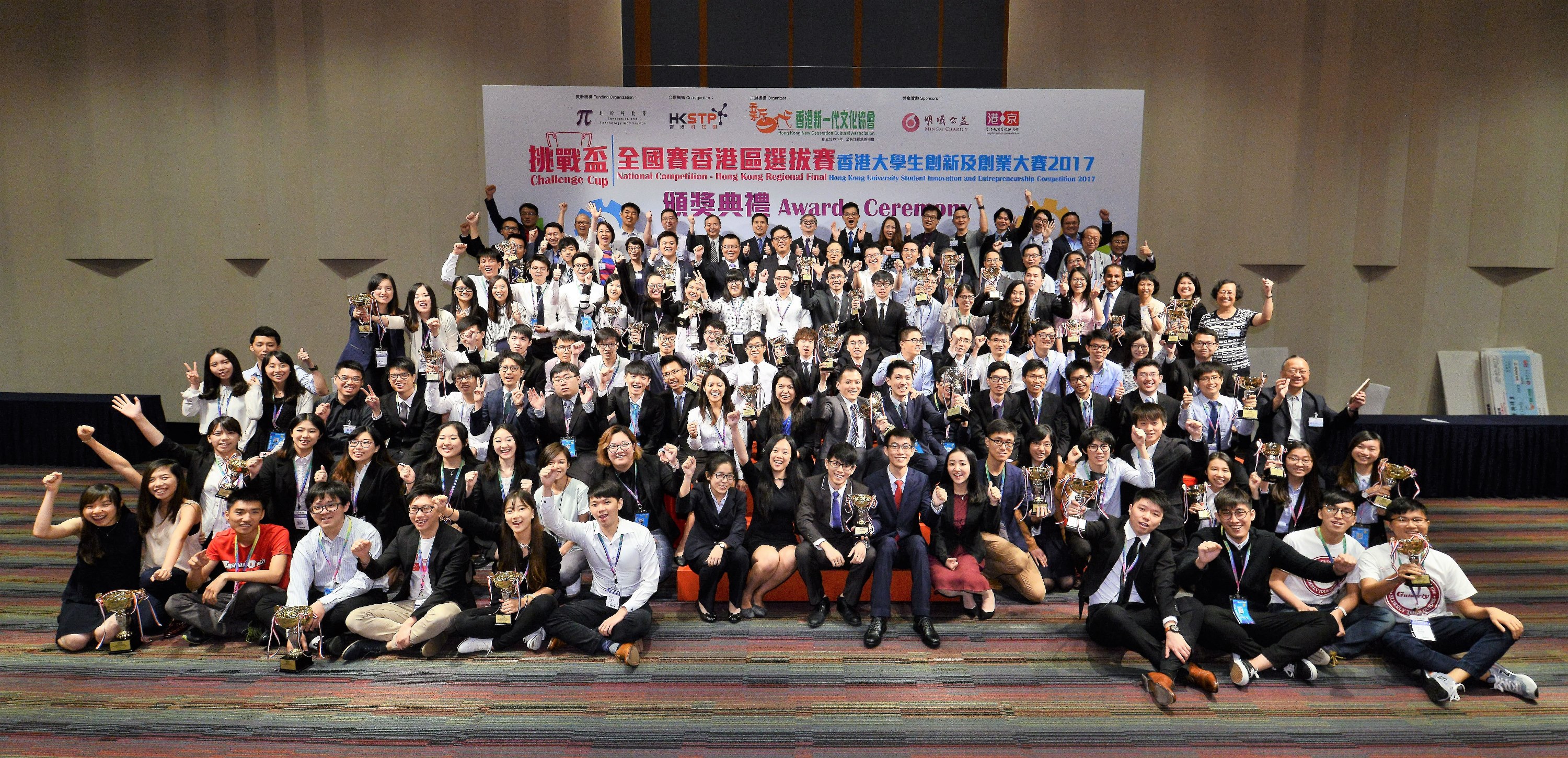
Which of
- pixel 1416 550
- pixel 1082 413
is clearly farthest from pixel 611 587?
pixel 1416 550

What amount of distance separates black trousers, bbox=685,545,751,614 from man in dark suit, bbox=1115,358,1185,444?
2.35 m

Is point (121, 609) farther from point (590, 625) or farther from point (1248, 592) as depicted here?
point (1248, 592)

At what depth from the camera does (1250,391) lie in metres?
4.99

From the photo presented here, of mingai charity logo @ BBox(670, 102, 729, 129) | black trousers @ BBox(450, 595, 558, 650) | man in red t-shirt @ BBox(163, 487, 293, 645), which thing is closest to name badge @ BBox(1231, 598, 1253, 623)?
black trousers @ BBox(450, 595, 558, 650)

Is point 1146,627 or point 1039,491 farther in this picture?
point 1039,491

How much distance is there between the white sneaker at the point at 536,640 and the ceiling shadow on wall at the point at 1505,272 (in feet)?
29.1

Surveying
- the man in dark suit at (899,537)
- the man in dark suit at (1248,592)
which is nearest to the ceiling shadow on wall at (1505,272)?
the man in dark suit at (1248,592)

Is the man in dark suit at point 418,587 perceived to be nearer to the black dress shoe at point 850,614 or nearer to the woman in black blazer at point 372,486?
the woman in black blazer at point 372,486

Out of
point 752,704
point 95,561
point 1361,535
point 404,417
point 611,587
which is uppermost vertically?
point 404,417

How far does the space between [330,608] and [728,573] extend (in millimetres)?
1790

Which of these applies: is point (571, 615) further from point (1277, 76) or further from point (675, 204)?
point (1277, 76)

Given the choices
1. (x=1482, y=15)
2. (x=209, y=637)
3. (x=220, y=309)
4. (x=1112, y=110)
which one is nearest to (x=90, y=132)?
(x=220, y=309)

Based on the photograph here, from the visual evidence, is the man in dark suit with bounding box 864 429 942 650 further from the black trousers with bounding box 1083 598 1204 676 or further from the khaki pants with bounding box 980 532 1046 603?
the black trousers with bounding box 1083 598 1204 676

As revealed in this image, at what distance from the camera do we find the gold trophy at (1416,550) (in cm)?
358
